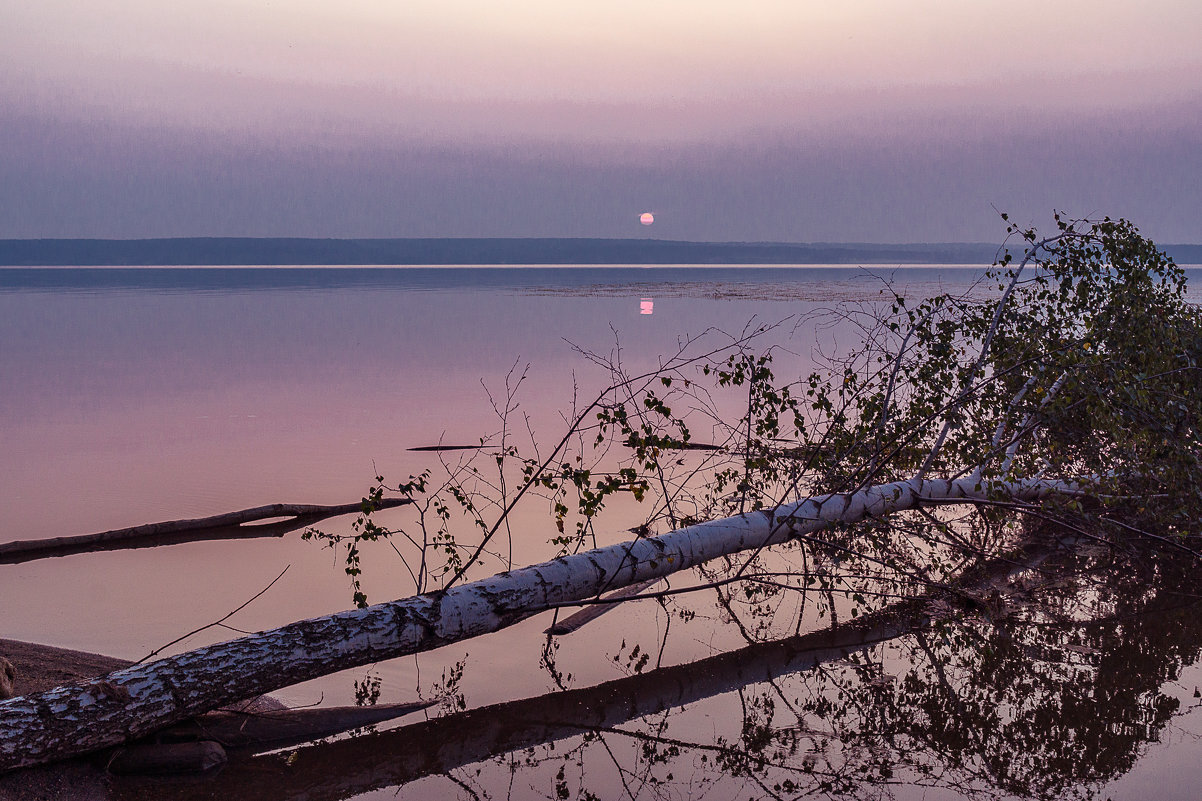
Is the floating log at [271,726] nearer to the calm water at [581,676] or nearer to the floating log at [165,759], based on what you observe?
the floating log at [165,759]

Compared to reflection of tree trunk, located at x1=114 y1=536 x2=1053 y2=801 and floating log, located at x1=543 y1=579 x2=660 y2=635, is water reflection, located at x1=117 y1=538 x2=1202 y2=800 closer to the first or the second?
reflection of tree trunk, located at x1=114 y1=536 x2=1053 y2=801

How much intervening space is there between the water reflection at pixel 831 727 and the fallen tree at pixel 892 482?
1.75ft

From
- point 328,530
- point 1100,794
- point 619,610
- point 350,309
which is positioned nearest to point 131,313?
point 350,309

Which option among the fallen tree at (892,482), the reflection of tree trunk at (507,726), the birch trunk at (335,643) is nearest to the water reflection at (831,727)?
the reflection of tree trunk at (507,726)

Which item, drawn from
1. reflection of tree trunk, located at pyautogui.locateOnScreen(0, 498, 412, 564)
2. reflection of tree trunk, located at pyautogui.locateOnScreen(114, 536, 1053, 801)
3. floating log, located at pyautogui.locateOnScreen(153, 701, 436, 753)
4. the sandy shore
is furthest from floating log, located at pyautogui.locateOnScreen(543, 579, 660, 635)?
the sandy shore

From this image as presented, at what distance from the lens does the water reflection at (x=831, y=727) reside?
5609 millimetres

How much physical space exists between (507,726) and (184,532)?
5.36 meters

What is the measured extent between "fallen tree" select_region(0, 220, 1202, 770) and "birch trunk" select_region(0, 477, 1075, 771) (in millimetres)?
10

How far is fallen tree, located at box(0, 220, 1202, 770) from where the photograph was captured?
5.51 metres

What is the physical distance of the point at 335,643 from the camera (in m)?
5.85

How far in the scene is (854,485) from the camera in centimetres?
850

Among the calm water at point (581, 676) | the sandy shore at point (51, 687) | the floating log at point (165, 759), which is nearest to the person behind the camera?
the sandy shore at point (51, 687)

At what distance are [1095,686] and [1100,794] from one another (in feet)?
4.96

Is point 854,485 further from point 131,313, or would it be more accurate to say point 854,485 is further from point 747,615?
point 131,313
